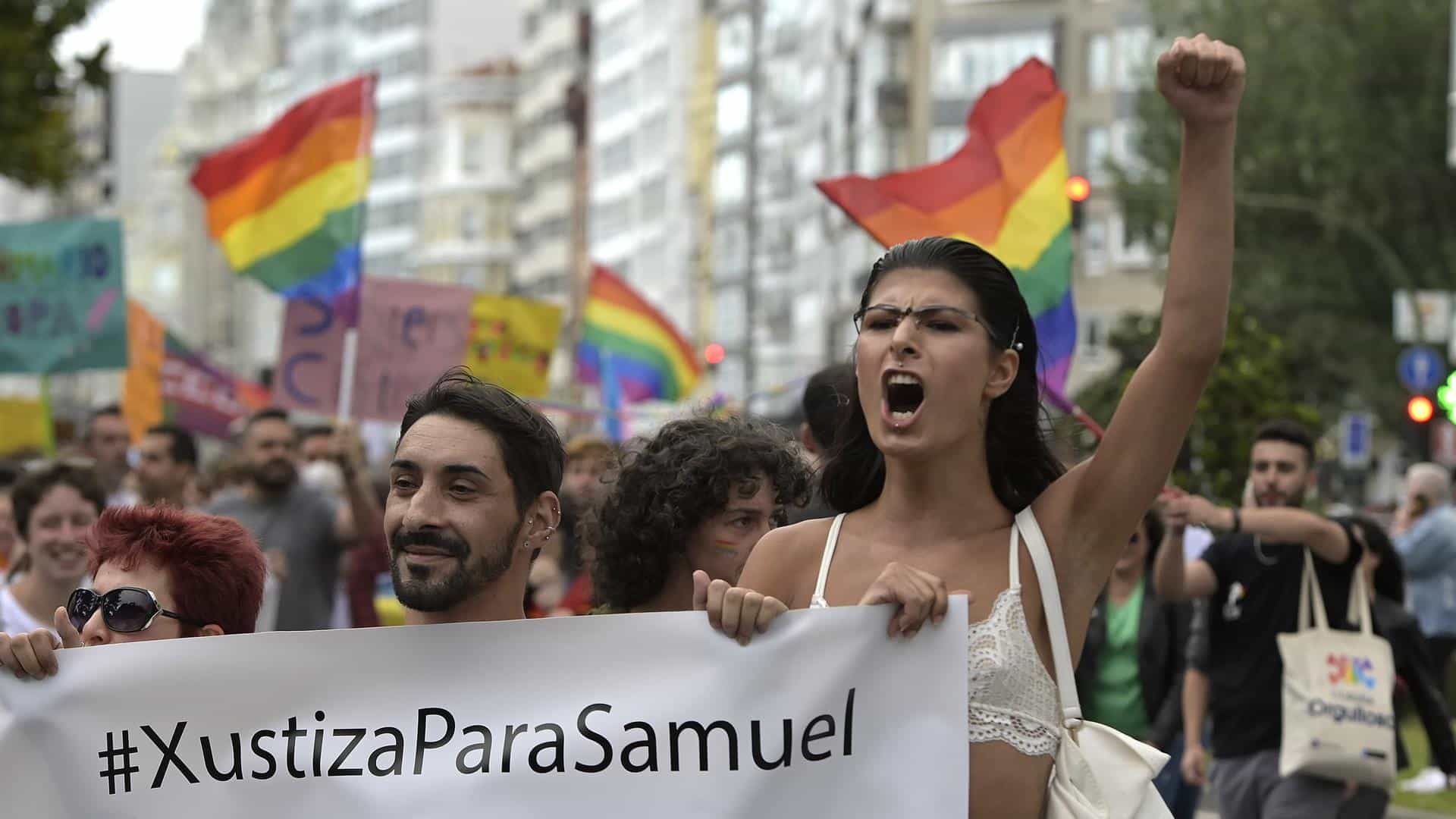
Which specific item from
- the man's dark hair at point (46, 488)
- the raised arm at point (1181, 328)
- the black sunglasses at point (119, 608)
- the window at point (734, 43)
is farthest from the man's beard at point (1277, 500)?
the window at point (734, 43)

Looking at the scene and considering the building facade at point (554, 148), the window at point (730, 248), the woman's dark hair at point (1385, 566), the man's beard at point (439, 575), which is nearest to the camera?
the man's beard at point (439, 575)

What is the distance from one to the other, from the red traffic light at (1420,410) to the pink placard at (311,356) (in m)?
11.9

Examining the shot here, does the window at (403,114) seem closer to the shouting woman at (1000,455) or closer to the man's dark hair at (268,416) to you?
the man's dark hair at (268,416)

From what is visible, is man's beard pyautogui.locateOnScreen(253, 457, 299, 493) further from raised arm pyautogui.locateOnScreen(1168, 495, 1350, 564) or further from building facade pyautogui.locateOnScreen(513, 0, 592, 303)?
building facade pyautogui.locateOnScreen(513, 0, 592, 303)

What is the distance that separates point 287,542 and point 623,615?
6.21m

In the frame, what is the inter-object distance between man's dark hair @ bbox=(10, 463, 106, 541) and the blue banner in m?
6.73

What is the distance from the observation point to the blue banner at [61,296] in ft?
46.4

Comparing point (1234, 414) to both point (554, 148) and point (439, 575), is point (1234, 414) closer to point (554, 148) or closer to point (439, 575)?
point (439, 575)

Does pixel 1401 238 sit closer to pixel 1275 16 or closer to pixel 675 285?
pixel 1275 16

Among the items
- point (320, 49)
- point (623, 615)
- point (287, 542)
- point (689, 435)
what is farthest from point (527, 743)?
point (320, 49)

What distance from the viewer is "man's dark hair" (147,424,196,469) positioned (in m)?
10.7

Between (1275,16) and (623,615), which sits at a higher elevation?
(1275,16)

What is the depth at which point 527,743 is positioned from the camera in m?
4.15

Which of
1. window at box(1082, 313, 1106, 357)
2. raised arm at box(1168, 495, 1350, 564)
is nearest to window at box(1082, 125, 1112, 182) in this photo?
window at box(1082, 313, 1106, 357)
